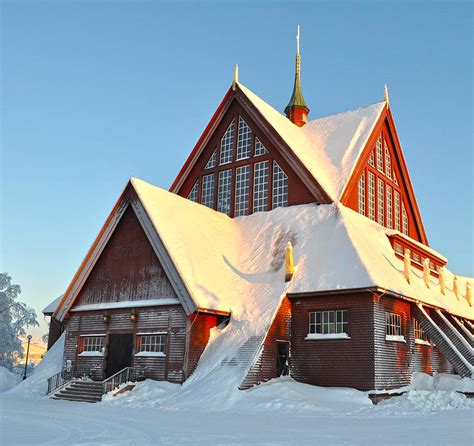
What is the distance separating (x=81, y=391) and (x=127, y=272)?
17.8 ft

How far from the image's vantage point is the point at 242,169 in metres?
32.4

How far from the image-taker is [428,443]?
10.6 metres

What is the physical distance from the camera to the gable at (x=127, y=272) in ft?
80.9

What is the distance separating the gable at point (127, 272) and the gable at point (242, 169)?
7580mm

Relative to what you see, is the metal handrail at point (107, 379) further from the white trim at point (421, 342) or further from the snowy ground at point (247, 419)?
the white trim at point (421, 342)

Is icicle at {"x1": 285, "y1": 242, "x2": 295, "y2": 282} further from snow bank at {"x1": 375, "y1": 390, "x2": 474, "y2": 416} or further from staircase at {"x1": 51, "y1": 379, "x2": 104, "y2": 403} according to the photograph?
staircase at {"x1": 51, "y1": 379, "x2": 104, "y2": 403}

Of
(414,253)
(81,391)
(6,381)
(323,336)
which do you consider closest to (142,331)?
(81,391)

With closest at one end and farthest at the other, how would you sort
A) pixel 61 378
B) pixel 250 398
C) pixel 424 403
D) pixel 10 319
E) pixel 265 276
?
pixel 424 403, pixel 250 398, pixel 265 276, pixel 61 378, pixel 10 319

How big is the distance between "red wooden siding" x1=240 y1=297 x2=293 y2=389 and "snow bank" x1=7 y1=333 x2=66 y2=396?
1053 centimetres

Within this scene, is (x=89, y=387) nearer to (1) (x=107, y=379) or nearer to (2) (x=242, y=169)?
(1) (x=107, y=379)

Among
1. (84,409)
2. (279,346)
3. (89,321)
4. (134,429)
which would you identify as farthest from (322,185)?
(134,429)

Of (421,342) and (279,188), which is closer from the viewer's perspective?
(421,342)

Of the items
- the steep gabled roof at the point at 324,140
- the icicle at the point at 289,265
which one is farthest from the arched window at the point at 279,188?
the icicle at the point at 289,265

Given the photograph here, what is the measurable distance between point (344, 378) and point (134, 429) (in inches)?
420
